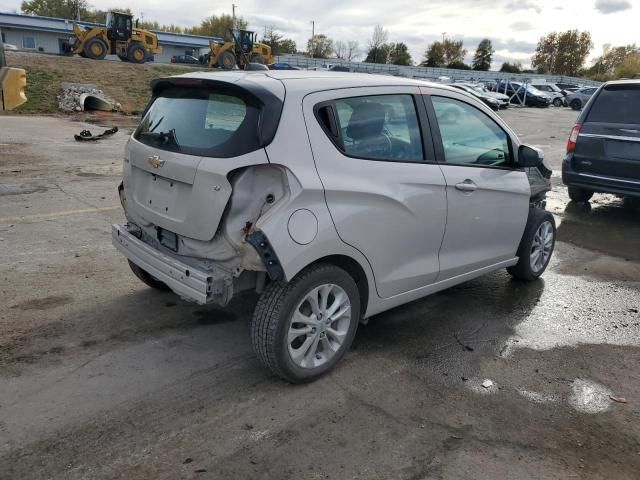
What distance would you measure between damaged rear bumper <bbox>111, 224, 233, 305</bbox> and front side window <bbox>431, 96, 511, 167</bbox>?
6.11ft

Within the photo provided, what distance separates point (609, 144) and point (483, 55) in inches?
3594

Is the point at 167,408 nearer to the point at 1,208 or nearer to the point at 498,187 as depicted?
the point at 498,187

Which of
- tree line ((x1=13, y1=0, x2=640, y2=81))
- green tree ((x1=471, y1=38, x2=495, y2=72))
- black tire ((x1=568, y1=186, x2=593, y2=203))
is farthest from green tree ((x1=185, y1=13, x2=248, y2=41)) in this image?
black tire ((x1=568, y1=186, x2=593, y2=203))

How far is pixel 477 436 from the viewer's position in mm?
2936

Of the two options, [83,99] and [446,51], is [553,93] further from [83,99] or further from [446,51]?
[446,51]

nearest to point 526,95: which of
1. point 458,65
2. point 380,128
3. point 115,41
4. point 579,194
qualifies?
point 115,41

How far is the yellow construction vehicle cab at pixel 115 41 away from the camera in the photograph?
2992 cm

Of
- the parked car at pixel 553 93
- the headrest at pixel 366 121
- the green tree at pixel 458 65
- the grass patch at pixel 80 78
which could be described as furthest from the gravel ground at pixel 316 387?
the green tree at pixel 458 65

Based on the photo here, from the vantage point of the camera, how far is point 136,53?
30.5 metres

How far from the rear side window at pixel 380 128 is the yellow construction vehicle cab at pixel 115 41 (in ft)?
99.5

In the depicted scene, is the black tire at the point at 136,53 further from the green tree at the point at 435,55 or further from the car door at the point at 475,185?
the green tree at the point at 435,55

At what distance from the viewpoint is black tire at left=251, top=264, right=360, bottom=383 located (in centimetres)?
307

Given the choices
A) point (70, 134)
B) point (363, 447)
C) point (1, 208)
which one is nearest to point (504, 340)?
point (363, 447)

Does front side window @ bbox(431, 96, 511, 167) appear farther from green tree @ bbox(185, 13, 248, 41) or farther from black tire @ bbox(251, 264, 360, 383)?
green tree @ bbox(185, 13, 248, 41)
